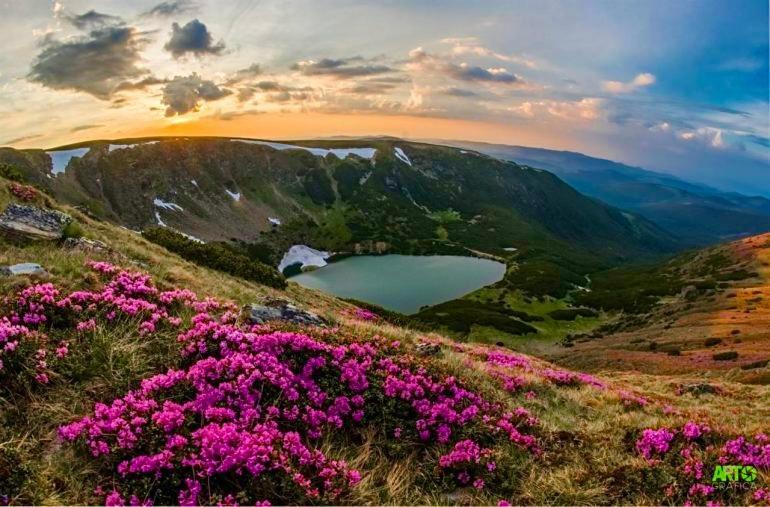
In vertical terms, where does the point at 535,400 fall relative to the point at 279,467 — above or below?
below

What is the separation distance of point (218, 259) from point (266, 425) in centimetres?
3053

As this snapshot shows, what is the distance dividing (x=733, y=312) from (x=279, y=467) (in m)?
94.6

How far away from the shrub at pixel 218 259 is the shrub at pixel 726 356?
1739 inches

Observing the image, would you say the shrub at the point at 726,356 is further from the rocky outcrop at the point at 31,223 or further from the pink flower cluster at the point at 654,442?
the rocky outcrop at the point at 31,223

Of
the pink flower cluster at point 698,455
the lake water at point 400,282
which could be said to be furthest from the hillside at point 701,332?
the lake water at point 400,282

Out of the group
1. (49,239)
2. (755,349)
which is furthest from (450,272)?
(49,239)

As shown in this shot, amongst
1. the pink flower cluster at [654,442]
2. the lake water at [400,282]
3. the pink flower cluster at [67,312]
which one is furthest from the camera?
the lake water at [400,282]

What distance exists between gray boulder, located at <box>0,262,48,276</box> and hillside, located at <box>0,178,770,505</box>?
0.30 metres

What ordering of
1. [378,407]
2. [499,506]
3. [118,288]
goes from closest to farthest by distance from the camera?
1. [499,506]
2. [378,407]
3. [118,288]

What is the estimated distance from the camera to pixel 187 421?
8109 mm

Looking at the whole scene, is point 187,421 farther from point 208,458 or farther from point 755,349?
A: point 755,349

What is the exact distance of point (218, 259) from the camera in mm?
36969

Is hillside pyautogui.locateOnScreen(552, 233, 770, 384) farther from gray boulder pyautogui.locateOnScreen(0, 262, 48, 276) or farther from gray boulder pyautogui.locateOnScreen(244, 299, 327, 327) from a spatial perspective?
gray boulder pyautogui.locateOnScreen(0, 262, 48, 276)

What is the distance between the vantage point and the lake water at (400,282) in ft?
464
